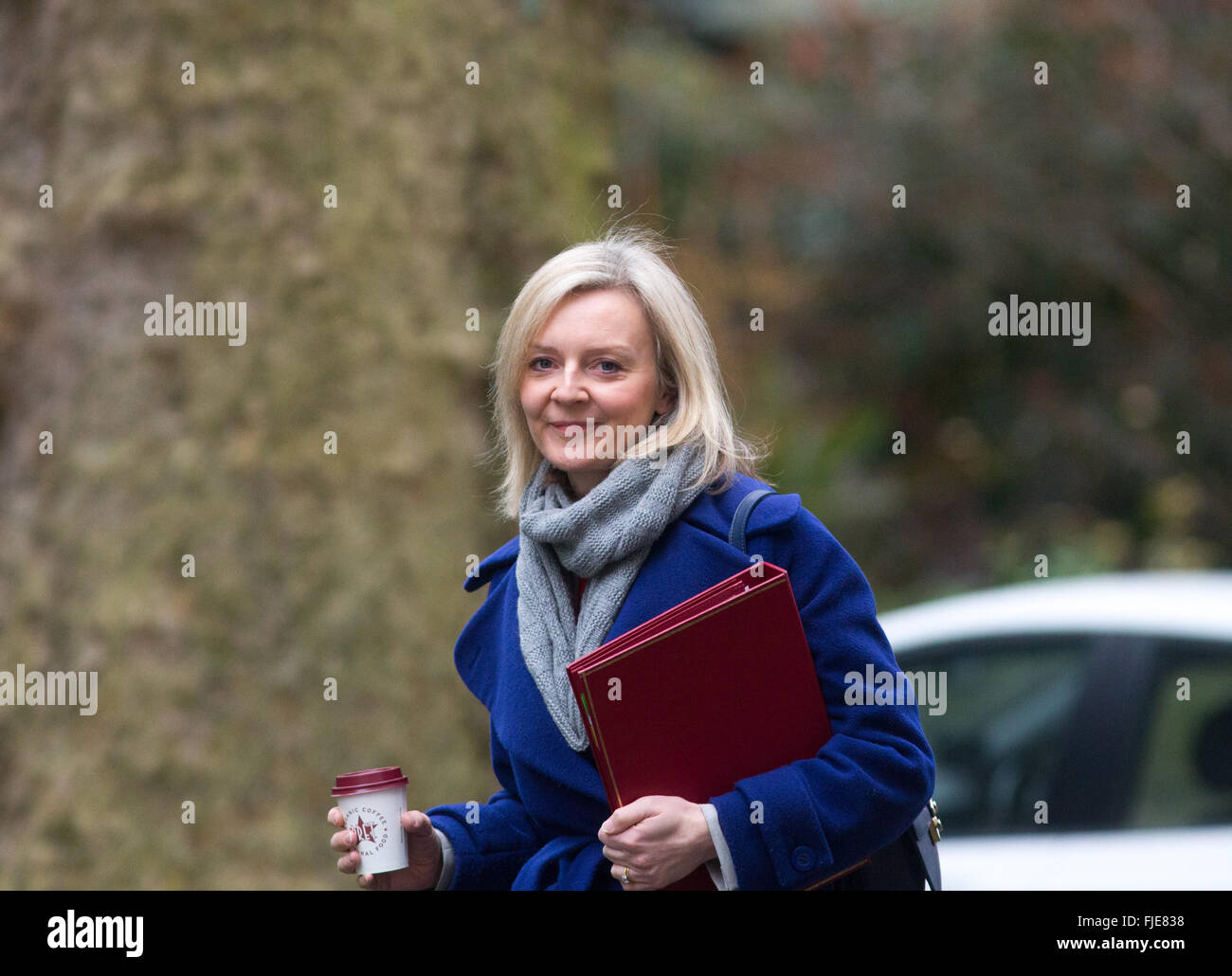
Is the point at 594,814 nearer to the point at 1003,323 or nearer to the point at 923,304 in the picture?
the point at 1003,323

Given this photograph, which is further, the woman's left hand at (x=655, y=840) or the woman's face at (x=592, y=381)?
the woman's face at (x=592, y=381)

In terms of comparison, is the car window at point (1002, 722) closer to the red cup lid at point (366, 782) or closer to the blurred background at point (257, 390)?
the blurred background at point (257, 390)

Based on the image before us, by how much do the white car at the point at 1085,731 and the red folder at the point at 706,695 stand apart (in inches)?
81.9

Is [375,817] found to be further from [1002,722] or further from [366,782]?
[1002,722]

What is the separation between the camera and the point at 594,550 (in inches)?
75.7

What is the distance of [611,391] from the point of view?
1.98 meters

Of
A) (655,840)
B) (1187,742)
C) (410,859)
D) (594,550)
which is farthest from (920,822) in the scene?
(1187,742)

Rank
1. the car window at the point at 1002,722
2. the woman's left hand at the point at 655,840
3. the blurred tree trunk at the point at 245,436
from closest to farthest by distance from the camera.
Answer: the woman's left hand at the point at 655,840
the car window at the point at 1002,722
the blurred tree trunk at the point at 245,436

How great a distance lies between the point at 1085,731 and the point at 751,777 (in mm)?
2631

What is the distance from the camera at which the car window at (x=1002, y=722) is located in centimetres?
426

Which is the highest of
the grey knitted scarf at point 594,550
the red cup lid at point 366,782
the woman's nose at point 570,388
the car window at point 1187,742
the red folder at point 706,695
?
the woman's nose at point 570,388

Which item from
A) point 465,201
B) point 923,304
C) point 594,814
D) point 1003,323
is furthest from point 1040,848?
point 923,304

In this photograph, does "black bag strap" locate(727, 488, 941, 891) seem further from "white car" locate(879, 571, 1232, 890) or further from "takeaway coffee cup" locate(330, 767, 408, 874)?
"white car" locate(879, 571, 1232, 890)

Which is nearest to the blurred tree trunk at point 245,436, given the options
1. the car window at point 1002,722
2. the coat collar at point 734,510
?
the car window at point 1002,722
